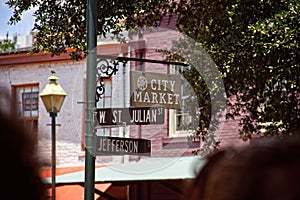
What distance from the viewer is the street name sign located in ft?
25.0

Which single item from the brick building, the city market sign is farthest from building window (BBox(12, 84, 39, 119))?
the city market sign

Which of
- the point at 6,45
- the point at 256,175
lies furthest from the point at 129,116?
the point at 6,45

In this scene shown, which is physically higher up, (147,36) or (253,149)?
(147,36)

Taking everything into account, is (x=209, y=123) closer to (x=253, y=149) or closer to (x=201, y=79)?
(x=201, y=79)

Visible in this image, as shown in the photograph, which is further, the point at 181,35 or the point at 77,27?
the point at 181,35

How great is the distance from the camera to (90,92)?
752cm

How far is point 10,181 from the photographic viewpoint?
902 millimetres

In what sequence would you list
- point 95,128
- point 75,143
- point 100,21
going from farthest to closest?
point 75,143, point 100,21, point 95,128

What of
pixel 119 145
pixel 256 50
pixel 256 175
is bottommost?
pixel 119 145

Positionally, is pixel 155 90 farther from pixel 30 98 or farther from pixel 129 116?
pixel 30 98

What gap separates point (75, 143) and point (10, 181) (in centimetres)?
1561

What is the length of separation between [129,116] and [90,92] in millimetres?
427

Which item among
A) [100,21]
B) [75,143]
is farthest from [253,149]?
[75,143]

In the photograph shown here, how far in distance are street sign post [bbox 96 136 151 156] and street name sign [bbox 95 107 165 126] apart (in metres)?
0.20
